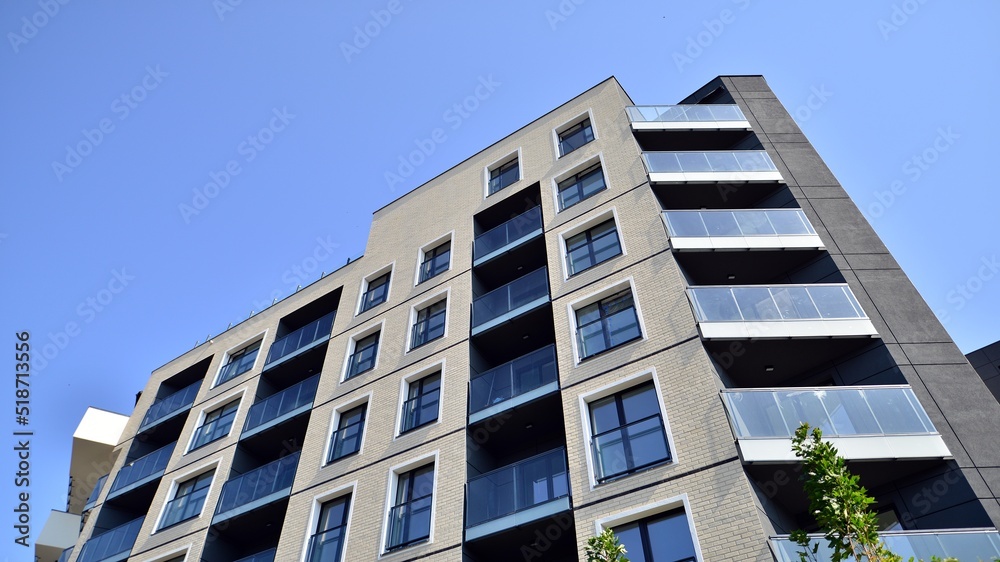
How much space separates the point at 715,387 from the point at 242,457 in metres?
14.4

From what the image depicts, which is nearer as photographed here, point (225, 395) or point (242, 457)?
point (242, 457)

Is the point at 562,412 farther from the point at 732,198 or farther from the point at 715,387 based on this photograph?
→ the point at 732,198

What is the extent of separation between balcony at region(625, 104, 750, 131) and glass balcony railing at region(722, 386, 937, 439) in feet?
33.1

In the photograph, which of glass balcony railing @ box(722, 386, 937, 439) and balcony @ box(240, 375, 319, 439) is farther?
balcony @ box(240, 375, 319, 439)

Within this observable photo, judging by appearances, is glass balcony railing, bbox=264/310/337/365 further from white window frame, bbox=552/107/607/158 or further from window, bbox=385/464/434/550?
white window frame, bbox=552/107/607/158

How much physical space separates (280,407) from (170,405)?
7.26 metres

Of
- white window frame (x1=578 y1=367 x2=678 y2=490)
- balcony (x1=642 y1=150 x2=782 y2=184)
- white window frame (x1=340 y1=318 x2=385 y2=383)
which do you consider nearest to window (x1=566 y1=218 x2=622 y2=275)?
balcony (x1=642 y1=150 x2=782 y2=184)

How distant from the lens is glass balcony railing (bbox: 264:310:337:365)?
22438 millimetres

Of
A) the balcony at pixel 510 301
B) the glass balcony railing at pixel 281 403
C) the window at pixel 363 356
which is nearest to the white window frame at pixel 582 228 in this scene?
the balcony at pixel 510 301

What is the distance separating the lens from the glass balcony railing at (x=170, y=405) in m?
24.9

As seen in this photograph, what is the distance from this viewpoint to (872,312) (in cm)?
1427

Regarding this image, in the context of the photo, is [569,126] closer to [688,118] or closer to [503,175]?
[503,175]

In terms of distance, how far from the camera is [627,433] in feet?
42.9

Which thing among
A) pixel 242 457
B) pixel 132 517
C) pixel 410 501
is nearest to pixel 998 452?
pixel 410 501
